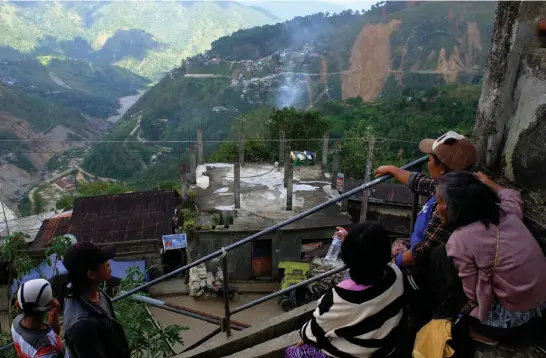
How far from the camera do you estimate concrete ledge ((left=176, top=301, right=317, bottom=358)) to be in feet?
11.0

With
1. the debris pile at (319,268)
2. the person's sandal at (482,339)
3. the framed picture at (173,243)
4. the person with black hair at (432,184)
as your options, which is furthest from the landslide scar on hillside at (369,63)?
the person's sandal at (482,339)

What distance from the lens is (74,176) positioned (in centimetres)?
5884

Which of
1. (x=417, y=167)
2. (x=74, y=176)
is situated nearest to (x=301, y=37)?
(x=74, y=176)

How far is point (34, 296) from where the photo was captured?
2584 millimetres

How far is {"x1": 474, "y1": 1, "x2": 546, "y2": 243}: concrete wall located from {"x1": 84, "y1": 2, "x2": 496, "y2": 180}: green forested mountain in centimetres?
5371

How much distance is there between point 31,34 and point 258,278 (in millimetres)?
181086

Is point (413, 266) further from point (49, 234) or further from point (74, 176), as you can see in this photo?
point (74, 176)

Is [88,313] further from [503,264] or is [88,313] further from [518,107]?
[518,107]

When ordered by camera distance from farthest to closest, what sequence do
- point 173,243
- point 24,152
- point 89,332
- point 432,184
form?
point 24,152 → point 173,243 → point 432,184 → point 89,332

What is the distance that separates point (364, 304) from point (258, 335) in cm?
165

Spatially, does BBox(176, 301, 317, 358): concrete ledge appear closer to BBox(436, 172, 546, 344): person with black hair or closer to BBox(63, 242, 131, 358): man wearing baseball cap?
BBox(63, 242, 131, 358): man wearing baseball cap

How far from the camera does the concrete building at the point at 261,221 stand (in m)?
15.2

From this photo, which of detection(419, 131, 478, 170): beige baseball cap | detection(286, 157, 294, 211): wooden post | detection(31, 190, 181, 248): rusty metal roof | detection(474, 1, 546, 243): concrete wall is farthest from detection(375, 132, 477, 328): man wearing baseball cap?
detection(31, 190, 181, 248): rusty metal roof

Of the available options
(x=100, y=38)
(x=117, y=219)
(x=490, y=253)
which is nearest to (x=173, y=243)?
(x=117, y=219)
